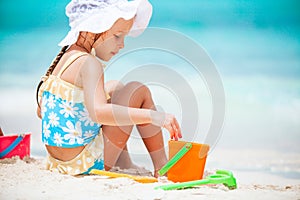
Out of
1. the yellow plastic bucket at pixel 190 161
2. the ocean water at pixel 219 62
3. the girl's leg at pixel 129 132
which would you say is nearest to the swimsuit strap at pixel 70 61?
the girl's leg at pixel 129 132

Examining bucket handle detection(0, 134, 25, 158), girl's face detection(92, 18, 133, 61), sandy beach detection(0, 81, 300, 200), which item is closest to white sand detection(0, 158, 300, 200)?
sandy beach detection(0, 81, 300, 200)

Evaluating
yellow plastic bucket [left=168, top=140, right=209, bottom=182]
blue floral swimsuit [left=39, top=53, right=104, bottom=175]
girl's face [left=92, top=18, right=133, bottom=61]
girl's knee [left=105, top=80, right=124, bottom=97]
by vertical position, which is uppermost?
girl's face [left=92, top=18, right=133, bottom=61]

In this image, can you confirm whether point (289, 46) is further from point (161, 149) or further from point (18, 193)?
point (18, 193)

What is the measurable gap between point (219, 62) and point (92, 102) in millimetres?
957

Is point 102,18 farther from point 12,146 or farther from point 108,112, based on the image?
point 12,146

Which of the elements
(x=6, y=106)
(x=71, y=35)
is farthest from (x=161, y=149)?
(x=6, y=106)

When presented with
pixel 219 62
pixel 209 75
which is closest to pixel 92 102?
pixel 209 75

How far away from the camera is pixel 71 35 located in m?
0.89

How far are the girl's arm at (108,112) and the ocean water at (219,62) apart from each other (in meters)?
0.42

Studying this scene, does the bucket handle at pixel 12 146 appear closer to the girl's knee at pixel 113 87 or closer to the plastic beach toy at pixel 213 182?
the girl's knee at pixel 113 87

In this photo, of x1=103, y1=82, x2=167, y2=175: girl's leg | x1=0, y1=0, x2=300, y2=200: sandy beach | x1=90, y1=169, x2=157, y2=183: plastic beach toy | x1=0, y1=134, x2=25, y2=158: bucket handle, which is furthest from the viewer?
x1=0, y1=0, x2=300, y2=200: sandy beach

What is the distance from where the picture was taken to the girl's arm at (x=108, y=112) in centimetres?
80

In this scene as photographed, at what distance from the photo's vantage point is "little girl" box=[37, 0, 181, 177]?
2.67 feet

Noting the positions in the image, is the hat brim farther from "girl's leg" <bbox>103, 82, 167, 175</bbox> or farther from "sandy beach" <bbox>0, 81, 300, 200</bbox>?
"sandy beach" <bbox>0, 81, 300, 200</bbox>
